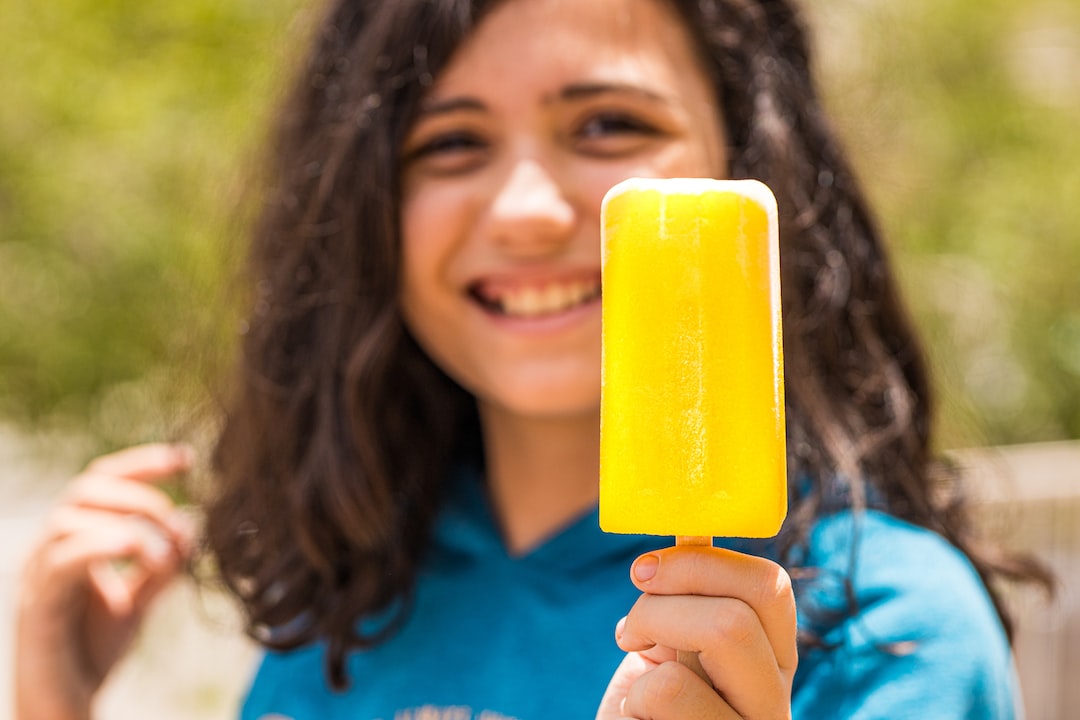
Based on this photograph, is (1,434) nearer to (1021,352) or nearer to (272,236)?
(272,236)

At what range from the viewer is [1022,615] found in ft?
13.2

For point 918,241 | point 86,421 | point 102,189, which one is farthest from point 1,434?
point 918,241

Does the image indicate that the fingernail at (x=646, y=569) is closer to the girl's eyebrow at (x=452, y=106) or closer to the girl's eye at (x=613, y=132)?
the girl's eye at (x=613, y=132)

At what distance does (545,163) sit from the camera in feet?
6.05

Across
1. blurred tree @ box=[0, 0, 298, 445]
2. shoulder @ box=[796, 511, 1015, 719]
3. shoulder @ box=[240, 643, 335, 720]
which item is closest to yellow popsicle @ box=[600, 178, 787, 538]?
shoulder @ box=[796, 511, 1015, 719]

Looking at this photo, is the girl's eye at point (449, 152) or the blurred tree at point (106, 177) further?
the blurred tree at point (106, 177)

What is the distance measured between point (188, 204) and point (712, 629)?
13.5ft

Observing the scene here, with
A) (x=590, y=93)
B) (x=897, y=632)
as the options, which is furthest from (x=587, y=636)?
(x=590, y=93)

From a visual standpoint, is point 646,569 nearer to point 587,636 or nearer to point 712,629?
point 712,629

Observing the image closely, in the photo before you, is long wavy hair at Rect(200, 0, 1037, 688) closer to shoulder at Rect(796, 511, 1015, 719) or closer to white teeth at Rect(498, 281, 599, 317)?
shoulder at Rect(796, 511, 1015, 719)

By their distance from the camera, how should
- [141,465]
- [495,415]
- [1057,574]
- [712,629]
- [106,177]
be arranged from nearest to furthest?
1. [712,629]
2. [495,415]
3. [141,465]
4. [1057,574]
5. [106,177]

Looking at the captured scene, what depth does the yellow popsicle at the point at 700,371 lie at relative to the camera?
125 cm

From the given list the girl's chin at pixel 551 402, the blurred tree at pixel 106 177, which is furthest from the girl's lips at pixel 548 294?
the blurred tree at pixel 106 177

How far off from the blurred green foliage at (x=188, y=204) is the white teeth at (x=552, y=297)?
206cm
